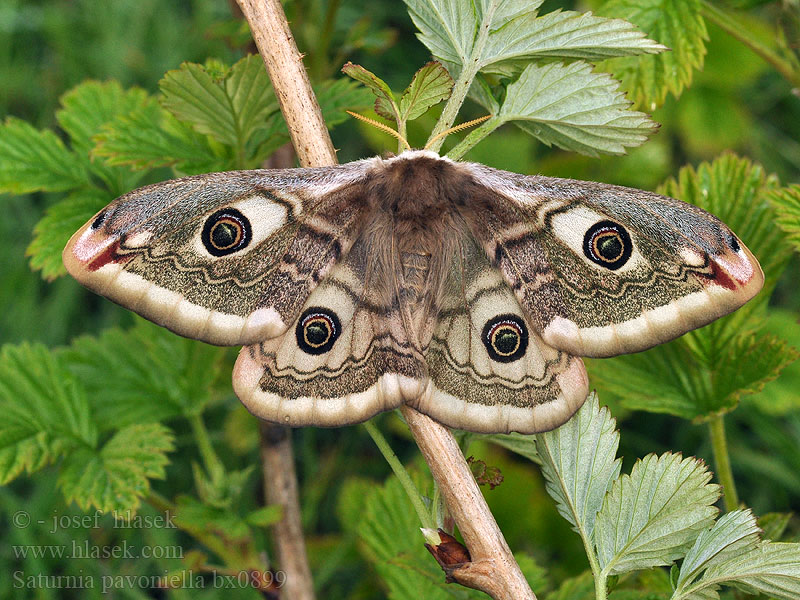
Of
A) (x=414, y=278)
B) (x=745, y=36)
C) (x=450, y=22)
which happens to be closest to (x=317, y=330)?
(x=414, y=278)

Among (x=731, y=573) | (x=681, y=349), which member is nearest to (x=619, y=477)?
(x=731, y=573)

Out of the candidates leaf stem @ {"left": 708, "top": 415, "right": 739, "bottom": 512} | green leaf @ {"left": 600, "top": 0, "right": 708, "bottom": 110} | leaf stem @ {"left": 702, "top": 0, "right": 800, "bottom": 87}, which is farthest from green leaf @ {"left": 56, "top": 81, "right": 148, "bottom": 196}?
leaf stem @ {"left": 708, "top": 415, "right": 739, "bottom": 512}

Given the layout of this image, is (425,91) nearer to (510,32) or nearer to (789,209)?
(510,32)

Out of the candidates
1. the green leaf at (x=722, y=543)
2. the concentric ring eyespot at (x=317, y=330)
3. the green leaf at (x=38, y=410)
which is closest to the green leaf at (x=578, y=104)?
the concentric ring eyespot at (x=317, y=330)

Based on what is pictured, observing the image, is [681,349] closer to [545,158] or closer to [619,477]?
[619,477]

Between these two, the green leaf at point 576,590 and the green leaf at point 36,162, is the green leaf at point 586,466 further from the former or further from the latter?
the green leaf at point 36,162

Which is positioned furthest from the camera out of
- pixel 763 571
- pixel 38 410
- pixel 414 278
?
pixel 38 410

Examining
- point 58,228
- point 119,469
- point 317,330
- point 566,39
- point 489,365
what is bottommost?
point 119,469
